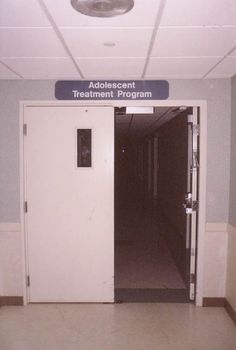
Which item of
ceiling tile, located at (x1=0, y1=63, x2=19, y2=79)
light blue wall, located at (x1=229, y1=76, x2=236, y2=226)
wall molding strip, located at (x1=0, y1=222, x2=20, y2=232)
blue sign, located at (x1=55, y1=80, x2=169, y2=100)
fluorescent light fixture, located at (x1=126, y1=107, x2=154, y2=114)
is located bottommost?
wall molding strip, located at (x1=0, y1=222, x2=20, y2=232)

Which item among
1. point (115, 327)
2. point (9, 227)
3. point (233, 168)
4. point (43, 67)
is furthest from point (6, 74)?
point (115, 327)

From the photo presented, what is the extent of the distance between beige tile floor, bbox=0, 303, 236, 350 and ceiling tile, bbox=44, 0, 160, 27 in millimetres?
2709

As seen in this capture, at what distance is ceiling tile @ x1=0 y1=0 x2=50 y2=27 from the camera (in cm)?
183

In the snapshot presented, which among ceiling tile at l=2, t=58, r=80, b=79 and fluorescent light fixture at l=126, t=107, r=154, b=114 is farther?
fluorescent light fixture at l=126, t=107, r=154, b=114

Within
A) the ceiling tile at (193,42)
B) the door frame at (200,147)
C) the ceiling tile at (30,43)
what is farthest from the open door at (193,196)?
the ceiling tile at (30,43)

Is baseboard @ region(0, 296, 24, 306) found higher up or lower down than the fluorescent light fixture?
lower down

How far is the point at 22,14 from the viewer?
196 cm

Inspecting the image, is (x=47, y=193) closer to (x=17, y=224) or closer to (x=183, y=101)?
(x=17, y=224)

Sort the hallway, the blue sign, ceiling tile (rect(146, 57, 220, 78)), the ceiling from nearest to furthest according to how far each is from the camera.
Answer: the ceiling, ceiling tile (rect(146, 57, 220, 78)), the blue sign, the hallway

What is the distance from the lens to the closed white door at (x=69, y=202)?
3.74 meters

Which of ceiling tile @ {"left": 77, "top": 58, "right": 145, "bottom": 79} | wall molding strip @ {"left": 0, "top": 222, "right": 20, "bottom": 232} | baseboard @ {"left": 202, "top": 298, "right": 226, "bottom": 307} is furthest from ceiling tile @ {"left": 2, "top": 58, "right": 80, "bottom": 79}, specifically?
baseboard @ {"left": 202, "top": 298, "right": 226, "bottom": 307}

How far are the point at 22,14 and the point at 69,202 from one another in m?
2.24

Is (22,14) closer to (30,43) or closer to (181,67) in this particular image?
(30,43)

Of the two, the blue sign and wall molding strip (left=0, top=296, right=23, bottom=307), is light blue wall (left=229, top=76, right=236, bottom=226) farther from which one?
wall molding strip (left=0, top=296, right=23, bottom=307)
